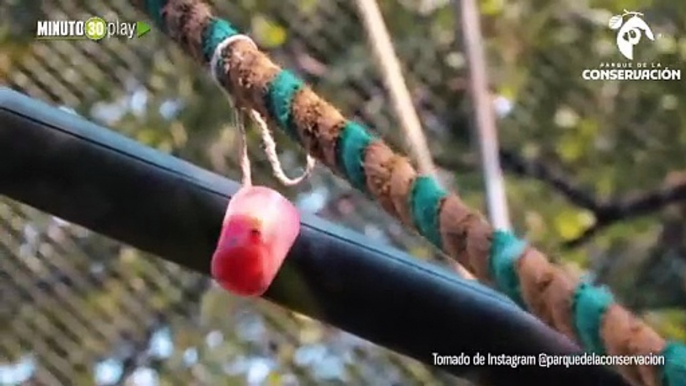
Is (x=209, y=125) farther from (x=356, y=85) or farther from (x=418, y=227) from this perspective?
(x=418, y=227)

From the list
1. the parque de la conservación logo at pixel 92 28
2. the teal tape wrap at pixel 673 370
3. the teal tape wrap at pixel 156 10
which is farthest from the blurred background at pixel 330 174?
the teal tape wrap at pixel 673 370

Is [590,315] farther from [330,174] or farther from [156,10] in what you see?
[330,174]

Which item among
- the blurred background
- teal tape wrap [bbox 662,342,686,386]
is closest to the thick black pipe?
the blurred background

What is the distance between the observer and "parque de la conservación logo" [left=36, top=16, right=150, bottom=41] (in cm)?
68

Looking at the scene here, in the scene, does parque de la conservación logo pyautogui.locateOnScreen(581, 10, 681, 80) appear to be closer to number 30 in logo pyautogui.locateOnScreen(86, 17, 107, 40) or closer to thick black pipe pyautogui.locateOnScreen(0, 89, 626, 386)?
thick black pipe pyautogui.locateOnScreen(0, 89, 626, 386)

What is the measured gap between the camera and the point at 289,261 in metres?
0.57

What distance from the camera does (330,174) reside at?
687mm

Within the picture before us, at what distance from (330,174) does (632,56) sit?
0.71ft

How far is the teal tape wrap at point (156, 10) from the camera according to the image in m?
0.46

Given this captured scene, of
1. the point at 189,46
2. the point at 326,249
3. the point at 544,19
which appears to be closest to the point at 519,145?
the point at 544,19

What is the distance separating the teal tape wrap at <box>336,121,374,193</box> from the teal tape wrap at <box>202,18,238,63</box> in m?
0.07

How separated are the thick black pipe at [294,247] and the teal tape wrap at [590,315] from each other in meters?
0.19

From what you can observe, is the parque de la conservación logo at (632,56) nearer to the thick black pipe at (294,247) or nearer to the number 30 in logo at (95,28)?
the thick black pipe at (294,247)

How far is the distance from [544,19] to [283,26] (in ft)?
0.61
